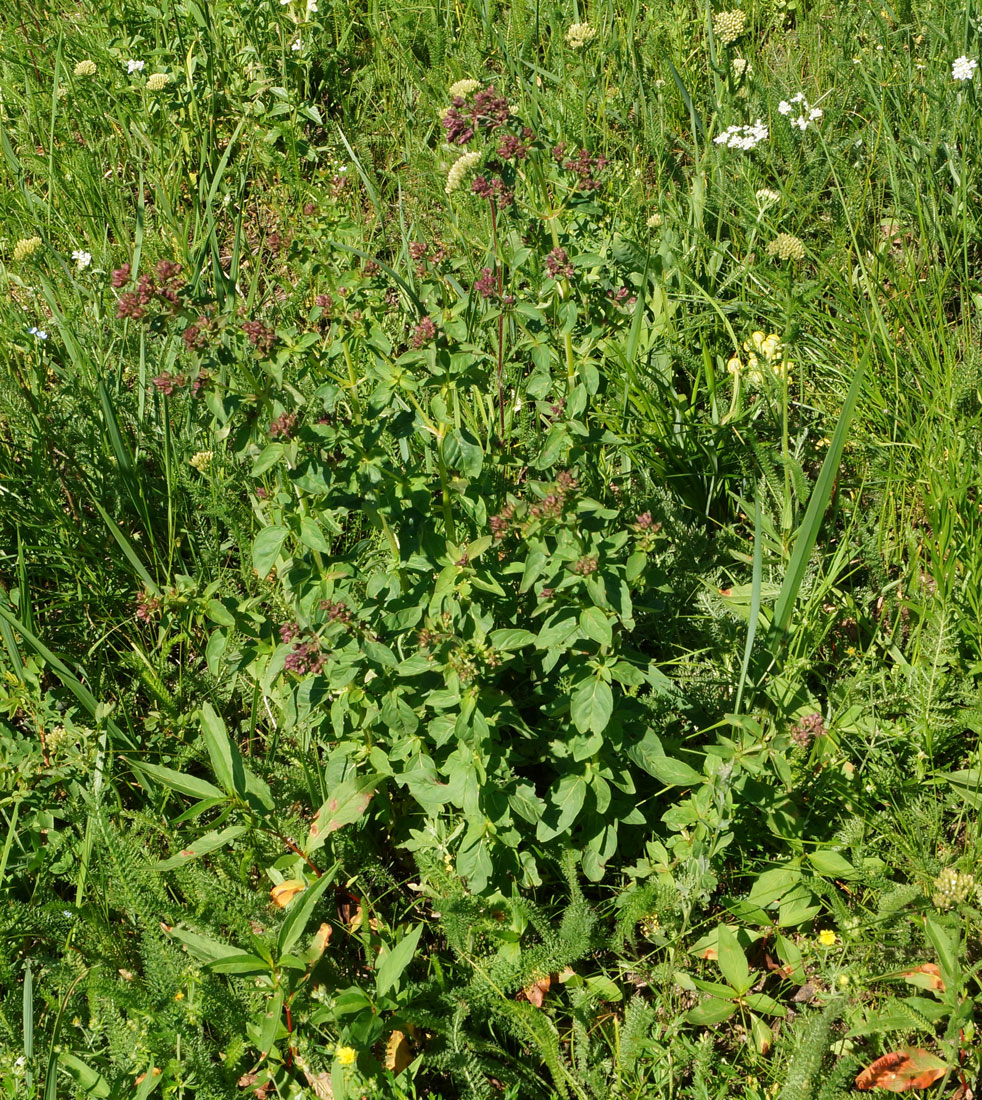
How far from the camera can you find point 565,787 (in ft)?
6.44

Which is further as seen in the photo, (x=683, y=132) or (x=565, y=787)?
(x=683, y=132)

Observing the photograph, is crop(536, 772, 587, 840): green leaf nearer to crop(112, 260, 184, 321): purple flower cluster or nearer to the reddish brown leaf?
the reddish brown leaf

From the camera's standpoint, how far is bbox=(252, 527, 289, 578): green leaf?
188 centimetres

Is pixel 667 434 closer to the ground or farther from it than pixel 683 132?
closer to the ground

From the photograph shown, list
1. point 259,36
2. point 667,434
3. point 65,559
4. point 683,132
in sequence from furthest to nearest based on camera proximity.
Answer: point 259,36 → point 683,132 → point 65,559 → point 667,434

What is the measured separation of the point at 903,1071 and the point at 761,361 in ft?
5.27

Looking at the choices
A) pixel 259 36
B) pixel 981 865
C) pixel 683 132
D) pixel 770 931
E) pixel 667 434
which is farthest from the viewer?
pixel 259 36

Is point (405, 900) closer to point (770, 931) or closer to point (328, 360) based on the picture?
point (770, 931)

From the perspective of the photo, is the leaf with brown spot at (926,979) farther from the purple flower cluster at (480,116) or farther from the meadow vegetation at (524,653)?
the purple flower cluster at (480,116)

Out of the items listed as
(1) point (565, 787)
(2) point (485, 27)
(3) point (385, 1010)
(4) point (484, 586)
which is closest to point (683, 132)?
(2) point (485, 27)

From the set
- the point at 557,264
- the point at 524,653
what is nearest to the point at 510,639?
the point at 524,653

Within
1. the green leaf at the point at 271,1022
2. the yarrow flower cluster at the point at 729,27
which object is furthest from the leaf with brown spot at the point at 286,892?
the yarrow flower cluster at the point at 729,27

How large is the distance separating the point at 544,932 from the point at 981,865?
857 mm

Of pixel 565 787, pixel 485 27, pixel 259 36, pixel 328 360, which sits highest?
pixel 259 36
